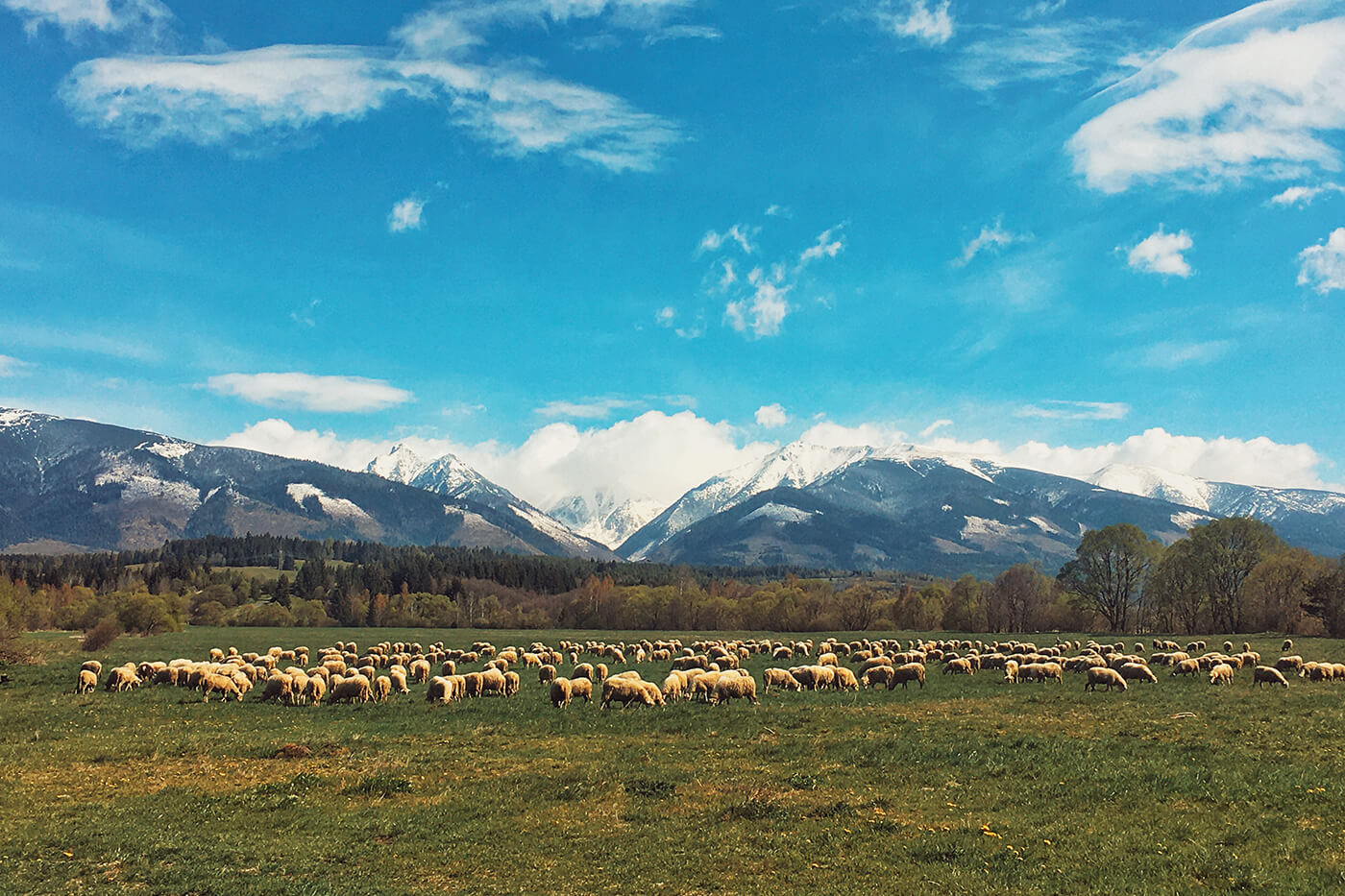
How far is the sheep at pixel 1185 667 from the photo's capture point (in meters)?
45.7

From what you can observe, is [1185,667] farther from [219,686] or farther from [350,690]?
[219,686]

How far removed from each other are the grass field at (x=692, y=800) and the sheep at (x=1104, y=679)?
5.72 m

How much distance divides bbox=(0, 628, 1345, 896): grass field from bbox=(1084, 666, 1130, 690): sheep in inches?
225

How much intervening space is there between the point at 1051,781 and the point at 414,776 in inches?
685

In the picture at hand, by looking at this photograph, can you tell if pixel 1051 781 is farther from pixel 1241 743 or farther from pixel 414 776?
pixel 414 776

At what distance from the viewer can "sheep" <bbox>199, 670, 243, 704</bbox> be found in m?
40.4

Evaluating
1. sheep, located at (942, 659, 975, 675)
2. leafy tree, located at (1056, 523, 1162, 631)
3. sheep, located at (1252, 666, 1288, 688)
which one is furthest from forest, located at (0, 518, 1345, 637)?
sheep, located at (942, 659, 975, 675)

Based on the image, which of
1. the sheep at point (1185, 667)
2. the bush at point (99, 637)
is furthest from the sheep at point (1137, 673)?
the bush at point (99, 637)

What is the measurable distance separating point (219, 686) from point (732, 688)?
2654 cm

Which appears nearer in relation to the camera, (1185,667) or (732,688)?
(732,688)

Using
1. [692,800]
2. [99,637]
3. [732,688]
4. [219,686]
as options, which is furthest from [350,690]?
[99,637]

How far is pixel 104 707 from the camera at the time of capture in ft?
117

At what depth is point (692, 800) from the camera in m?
19.6

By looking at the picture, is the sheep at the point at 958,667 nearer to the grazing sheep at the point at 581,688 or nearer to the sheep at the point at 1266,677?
the sheep at the point at 1266,677
